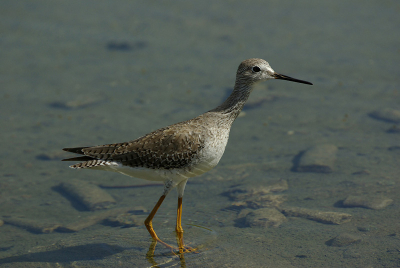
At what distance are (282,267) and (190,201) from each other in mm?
2776

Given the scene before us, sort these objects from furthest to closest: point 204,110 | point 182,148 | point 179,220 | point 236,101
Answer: point 204,110, point 179,220, point 236,101, point 182,148

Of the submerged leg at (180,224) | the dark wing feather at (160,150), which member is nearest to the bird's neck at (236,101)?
the dark wing feather at (160,150)

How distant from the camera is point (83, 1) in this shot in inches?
706

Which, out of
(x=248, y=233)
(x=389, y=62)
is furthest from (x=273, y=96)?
(x=248, y=233)

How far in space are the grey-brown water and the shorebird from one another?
53.4 inches

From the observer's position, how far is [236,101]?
8.25 m

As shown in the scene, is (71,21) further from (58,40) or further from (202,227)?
(202,227)

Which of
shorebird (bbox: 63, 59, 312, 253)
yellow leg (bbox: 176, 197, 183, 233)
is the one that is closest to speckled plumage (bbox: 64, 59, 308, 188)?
shorebird (bbox: 63, 59, 312, 253)

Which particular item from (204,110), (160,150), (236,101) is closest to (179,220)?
(160,150)

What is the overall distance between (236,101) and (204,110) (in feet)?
15.4

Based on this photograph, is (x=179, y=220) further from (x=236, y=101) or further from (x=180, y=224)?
(x=236, y=101)

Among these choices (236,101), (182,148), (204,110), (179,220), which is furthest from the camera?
(204,110)

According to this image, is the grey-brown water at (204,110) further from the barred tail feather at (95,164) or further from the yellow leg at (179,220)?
the barred tail feather at (95,164)

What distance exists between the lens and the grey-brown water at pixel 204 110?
8375 mm
